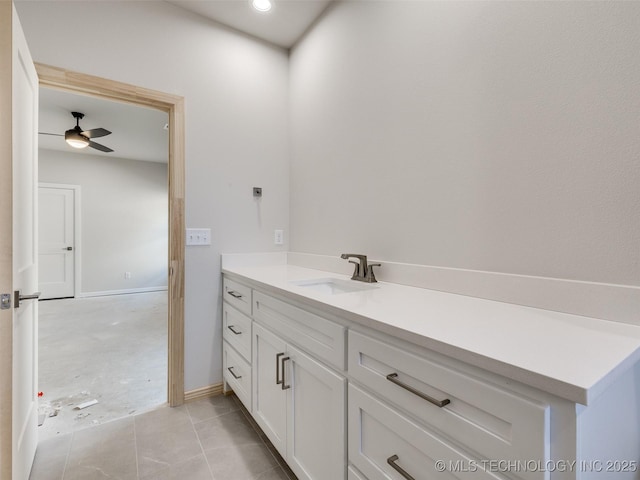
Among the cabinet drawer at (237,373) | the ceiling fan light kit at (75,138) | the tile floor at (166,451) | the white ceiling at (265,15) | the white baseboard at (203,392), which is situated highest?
the white ceiling at (265,15)

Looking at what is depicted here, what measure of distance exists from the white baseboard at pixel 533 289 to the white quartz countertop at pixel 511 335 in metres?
0.03

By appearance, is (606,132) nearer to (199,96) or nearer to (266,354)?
(266,354)

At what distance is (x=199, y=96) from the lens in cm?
203

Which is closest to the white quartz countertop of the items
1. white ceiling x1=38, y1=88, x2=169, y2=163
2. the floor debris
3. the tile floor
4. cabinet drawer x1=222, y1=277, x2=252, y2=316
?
cabinet drawer x1=222, y1=277, x2=252, y2=316

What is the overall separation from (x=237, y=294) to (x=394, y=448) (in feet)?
4.15

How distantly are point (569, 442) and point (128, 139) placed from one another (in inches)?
216

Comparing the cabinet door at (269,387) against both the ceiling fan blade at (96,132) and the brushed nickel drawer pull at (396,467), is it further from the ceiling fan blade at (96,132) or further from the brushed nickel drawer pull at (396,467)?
the ceiling fan blade at (96,132)

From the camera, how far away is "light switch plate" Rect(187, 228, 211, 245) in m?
1.98

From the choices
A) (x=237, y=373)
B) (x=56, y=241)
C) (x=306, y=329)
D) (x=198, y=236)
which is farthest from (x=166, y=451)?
(x=56, y=241)

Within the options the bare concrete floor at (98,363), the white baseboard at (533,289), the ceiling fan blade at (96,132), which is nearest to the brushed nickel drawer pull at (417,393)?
the white baseboard at (533,289)

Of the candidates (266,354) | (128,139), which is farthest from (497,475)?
(128,139)

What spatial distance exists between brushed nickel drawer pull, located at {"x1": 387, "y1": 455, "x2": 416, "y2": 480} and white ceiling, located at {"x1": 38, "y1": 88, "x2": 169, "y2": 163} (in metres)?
3.18

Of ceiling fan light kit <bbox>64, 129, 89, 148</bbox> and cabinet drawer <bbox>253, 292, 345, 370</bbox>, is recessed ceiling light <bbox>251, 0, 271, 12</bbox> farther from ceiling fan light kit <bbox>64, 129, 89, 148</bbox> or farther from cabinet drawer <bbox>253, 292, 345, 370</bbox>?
ceiling fan light kit <bbox>64, 129, 89, 148</bbox>

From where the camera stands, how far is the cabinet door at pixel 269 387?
4.30 feet
